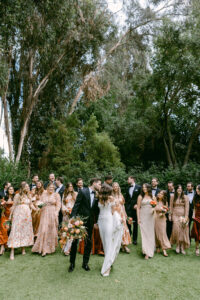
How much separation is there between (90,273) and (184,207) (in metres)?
3.06

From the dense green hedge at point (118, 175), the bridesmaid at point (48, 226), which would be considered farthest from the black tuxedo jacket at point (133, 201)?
the dense green hedge at point (118, 175)

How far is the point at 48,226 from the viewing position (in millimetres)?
5984

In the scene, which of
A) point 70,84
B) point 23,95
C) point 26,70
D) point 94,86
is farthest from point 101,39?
point 23,95

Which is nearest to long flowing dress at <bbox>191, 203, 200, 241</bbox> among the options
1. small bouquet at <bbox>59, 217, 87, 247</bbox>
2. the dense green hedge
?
small bouquet at <bbox>59, 217, 87, 247</bbox>

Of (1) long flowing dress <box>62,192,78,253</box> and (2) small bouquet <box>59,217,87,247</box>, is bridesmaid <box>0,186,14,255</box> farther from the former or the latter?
(2) small bouquet <box>59,217,87,247</box>

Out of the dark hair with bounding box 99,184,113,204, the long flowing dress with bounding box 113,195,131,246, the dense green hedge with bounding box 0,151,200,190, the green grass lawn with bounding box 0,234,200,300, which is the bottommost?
the green grass lawn with bounding box 0,234,200,300

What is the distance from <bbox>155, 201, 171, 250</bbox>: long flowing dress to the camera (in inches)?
237

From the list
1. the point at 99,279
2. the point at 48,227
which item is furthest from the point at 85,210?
the point at 48,227

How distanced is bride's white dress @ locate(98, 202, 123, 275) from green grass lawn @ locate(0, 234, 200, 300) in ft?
1.18

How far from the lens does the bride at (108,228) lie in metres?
4.68

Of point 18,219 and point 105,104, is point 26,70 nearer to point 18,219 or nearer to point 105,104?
point 105,104

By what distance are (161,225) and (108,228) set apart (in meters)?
2.06

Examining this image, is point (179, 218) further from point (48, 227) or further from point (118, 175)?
point (118, 175)

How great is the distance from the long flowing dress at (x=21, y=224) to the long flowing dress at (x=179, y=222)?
384cm
